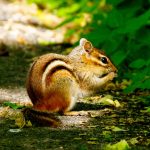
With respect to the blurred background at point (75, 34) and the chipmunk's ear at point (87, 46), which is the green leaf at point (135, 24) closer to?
the blurred background at point (75, 34)

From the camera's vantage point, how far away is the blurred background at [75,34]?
24.4 feet

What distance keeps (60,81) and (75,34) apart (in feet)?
19.0

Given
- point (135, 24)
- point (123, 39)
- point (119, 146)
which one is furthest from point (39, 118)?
point (123, 39)

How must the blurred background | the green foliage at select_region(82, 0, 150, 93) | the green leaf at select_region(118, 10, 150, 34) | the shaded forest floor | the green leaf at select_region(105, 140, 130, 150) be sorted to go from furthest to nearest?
the green foliage at select_region(82, 0, 150, 93) < the blurred background < the green leaf at select_region(118, 10, 150, 34) < the shaded forest floor < the green leaf at select_region(105, 140, 130, 150)

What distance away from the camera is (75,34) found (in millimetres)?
11375

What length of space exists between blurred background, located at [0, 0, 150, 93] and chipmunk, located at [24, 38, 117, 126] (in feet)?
1.79

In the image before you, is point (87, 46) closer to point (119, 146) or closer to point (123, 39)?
point (119, 146)

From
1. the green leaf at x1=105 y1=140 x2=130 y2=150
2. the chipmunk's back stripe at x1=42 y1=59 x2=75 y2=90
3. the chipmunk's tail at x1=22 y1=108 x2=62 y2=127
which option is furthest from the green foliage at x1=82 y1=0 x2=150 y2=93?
the green leaf at x1=105 y1=140 x2=130 y2=150

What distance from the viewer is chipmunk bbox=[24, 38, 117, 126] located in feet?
18.3

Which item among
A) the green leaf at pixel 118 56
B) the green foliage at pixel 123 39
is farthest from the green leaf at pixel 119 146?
the green leaf at pixel 118 56

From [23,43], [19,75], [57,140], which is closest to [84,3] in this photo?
[23,43]

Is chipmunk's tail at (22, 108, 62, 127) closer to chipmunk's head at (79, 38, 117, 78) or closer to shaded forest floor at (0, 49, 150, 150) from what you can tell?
shaded forest floor at (0, 49, 150, 150)

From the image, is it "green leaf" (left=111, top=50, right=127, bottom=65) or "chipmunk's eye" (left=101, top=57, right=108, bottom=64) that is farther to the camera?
"green leaf" (left=111, top=50, right=127, bottom=65)

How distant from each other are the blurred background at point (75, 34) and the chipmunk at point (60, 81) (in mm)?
544
